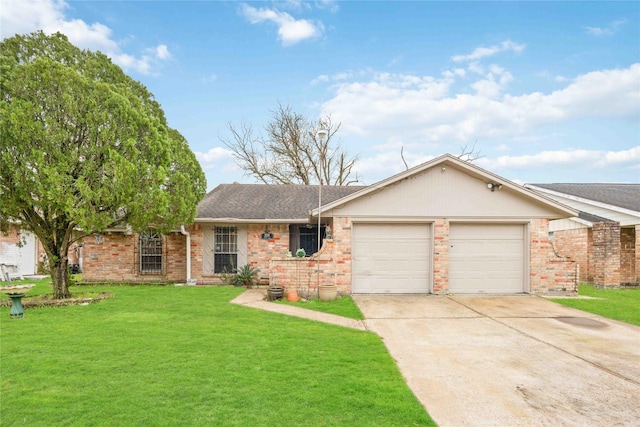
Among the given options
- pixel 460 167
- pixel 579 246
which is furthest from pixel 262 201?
pixel 579 246

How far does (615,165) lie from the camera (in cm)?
2239

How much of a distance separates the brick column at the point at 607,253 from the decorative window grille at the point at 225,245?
1340 centimetres

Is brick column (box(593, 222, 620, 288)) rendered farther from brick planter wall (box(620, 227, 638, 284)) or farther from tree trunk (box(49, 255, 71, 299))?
tree trunk (box(49, 255, 71, 299))

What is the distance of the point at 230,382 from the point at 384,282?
7.31m

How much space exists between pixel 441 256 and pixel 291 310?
199 inches

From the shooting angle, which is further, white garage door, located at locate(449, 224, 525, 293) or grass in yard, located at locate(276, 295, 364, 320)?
white garage door, located at locate(449, 224, 525, 293)

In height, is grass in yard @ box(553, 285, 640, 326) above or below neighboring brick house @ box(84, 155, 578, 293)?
below

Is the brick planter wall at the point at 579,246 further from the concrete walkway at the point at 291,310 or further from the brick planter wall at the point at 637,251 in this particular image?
the concrete walkway at the point at 291,310

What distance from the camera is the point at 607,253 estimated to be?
1248 centimetres

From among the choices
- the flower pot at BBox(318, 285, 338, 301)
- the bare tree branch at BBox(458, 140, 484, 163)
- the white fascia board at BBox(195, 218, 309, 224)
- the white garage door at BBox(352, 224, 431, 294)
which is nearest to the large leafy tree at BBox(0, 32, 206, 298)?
the white fascia board at BBox(195, 218, 309, 224)

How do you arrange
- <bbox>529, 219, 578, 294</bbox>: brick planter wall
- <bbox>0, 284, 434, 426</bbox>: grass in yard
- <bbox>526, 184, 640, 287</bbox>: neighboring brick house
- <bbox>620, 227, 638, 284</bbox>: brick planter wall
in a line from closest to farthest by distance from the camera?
1. <bbox>0, 284, 434, 426</bbox>: grass in yard
2. <bbox>529, 219, 578, 294</bbox>: brick planter wall
3. <bbox>526, 184, 640, 287</bbox>: neighboring brick house
4. <bbox>620, 227, 638, 284</bbox>: brick planter wall

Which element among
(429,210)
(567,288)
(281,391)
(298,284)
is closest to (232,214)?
(298,284)

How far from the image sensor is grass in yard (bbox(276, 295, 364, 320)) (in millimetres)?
8031

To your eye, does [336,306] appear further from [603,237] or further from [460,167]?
[603,237]
